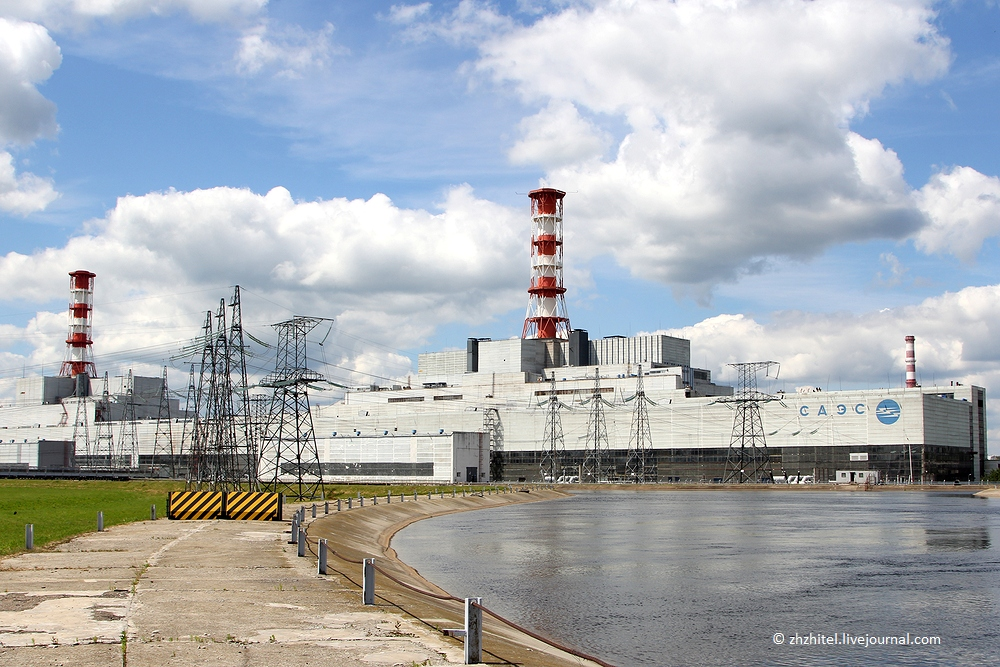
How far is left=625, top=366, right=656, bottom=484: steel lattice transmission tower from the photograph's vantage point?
166125 mm

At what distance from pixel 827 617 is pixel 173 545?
79.5ft

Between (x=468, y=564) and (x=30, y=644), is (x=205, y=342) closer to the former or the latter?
(x=468, y=564)

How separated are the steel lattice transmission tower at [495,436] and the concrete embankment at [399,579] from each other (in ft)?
334

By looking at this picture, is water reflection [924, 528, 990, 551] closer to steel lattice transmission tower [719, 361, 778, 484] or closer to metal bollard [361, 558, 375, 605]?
metal bollard [361, 558, 375, 605]

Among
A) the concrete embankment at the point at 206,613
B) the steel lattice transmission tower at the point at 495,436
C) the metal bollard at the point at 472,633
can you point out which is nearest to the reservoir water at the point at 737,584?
the concrete embankment at the point at 206,613

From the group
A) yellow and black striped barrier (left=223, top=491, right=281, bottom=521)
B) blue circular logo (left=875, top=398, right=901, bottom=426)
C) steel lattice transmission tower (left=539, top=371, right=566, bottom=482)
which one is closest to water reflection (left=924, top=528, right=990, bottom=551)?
yellow and black striped barrier (left=223, top=491, right=281, bottom=521)

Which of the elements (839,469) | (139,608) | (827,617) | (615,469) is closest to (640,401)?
(615,469)

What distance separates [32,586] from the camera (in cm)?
2580

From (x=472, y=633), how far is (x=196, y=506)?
1563 inches

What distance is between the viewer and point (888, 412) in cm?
14862

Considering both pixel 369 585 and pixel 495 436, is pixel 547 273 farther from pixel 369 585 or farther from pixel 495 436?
pixel 369 585

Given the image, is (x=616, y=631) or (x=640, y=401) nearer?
(x=616, y=631)

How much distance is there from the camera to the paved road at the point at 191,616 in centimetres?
1769

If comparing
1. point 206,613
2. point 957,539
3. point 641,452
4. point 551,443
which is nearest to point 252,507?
point 206,613
